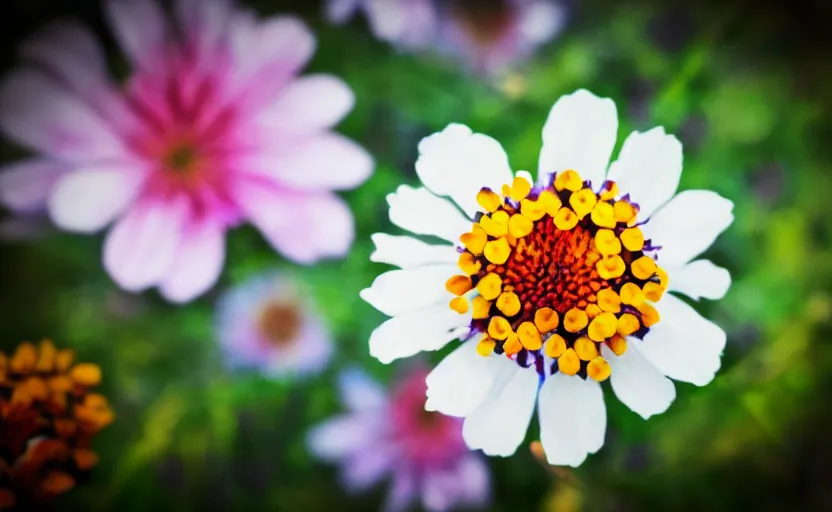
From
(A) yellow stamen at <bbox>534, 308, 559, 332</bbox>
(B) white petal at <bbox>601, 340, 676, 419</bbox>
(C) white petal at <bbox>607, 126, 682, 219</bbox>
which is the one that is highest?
(C) white petal at <bbox>607, 126, 682, 219</bbox>

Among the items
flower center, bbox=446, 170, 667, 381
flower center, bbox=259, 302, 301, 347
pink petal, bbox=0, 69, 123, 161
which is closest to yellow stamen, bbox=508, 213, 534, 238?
flower center, bbox=446, 170, 667, 381

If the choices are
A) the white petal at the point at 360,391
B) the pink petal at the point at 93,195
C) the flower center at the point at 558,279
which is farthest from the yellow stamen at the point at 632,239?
the pink petal at the point at 93,195

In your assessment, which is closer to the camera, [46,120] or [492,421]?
[492,421]

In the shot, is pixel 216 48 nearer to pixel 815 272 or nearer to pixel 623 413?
pixel 623 413

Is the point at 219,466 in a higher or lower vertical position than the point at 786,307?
lower

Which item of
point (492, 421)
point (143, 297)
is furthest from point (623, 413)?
point (143, 297)

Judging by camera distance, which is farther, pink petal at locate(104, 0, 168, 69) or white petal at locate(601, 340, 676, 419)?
pink petal at locate(104, 0, 168, 69)

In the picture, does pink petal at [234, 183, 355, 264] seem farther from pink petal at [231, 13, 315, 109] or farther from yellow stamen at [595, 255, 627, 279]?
yellow stamen at [595, 255, 627, 279]

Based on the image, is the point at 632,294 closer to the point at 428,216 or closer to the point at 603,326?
the point at 603,326
